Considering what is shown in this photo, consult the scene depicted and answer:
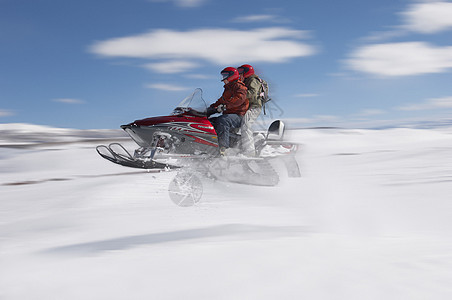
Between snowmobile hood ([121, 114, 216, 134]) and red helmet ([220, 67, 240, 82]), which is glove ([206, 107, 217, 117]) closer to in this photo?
snowmobile hood ([121, 114, 216, 134])

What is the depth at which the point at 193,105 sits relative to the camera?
7.43m

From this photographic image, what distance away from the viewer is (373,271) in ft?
11.7

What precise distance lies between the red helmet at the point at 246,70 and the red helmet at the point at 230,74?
1.29ft

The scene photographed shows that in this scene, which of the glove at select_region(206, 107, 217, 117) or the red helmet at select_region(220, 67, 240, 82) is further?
the glove at select_region(206, 107, 217, 117)

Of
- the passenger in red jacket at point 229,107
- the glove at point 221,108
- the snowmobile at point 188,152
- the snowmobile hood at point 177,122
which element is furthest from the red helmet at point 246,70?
the snowmobile hood at point 177,122

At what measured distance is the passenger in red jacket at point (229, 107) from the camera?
7.36 m

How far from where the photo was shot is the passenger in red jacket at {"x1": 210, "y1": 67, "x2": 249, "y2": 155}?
24.2 feet

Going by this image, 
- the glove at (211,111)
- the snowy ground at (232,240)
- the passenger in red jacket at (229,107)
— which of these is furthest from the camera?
the glove at (211,111)

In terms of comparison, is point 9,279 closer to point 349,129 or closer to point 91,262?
point 91,262

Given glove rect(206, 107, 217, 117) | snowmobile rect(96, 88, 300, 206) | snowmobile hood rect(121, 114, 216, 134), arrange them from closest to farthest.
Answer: snowmobile rect(96, 88, 300, 206) < snowmobile hood rect(121, 114, 216, 134) < glove rect(206, 107, 217, 117)

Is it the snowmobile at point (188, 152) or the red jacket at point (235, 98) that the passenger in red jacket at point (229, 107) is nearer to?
the red jacket at point (235, 98)

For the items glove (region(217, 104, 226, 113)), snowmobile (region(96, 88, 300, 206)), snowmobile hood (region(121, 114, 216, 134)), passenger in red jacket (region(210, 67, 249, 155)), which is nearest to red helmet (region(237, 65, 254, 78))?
passenger in red jacket (region(210, 67, 249, 155))

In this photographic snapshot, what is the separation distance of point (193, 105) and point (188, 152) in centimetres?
79

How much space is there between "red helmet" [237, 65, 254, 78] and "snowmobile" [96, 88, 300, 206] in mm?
860
